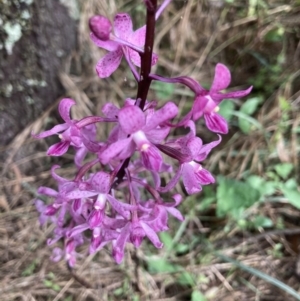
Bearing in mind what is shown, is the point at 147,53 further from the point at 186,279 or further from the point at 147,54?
the point at 186,279

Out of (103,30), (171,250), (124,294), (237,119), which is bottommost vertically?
(124,294)

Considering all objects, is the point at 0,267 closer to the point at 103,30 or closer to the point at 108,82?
the point at 108,82

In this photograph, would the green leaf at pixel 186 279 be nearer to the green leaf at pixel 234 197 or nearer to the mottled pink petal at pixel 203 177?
the green leaf at pixel 234 197

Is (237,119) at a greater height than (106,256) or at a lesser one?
greater

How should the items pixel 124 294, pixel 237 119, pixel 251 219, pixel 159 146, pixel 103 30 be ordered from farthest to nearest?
pixel 237 119 < pixel 251 219 < pixel 124 294 < pixel 159 146 < pixel 103 30

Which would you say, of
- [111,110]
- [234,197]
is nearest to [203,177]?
[111,110]

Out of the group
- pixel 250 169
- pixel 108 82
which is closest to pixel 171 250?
pixel 250 169

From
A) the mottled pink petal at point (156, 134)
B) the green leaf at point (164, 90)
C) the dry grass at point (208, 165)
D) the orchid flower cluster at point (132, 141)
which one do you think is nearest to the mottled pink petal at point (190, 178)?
the orchid flower cluster at point (132, 141)

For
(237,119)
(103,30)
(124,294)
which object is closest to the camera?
(103,30)

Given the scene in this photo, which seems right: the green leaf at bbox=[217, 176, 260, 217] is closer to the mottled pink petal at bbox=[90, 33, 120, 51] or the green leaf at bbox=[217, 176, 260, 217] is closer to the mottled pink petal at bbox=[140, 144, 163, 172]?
the mottled pink petal at bbox=[140, 144, 163, 172]
